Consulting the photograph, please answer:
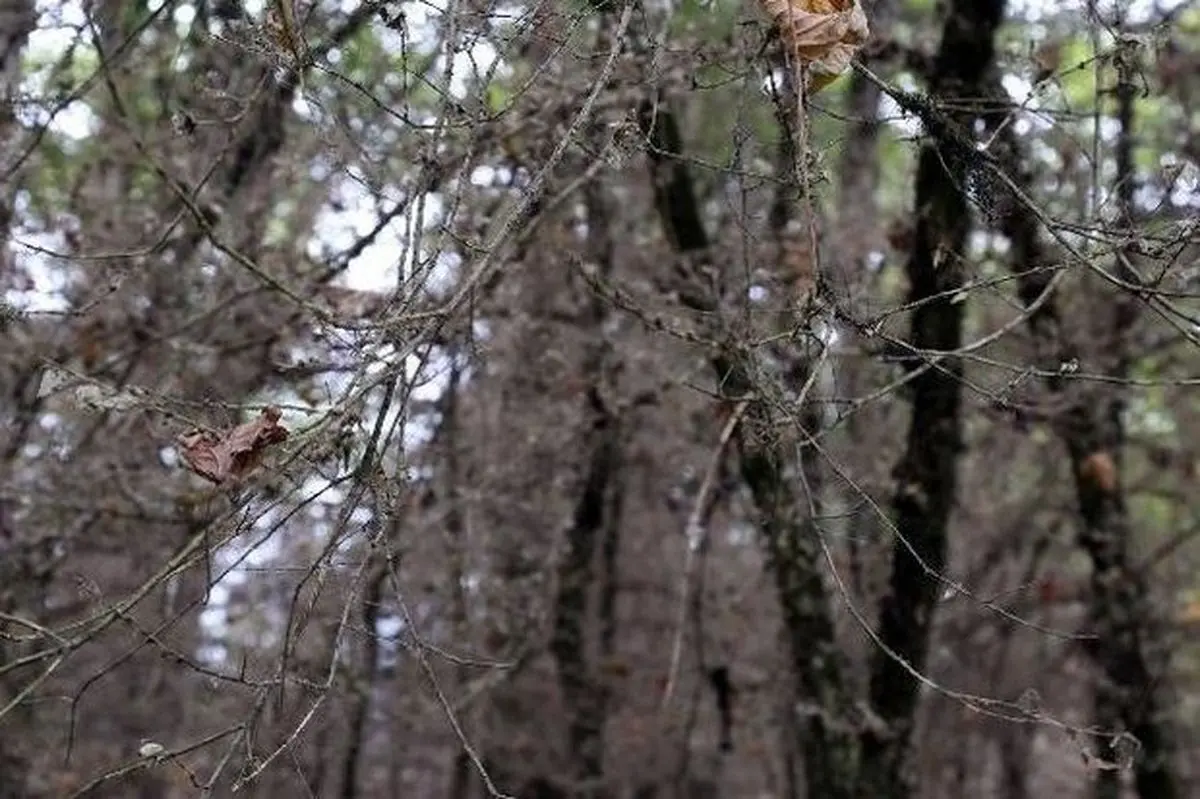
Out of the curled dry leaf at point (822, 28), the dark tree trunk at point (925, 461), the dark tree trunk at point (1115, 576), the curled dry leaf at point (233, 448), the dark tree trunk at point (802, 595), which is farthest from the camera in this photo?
the dark tree trunk at point (1115, 576)

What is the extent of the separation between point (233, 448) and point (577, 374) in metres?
3.70

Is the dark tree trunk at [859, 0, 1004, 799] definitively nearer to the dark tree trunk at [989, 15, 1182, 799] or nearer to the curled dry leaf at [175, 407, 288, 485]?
the dark tree trunk at [989, 15, 1182, 799]

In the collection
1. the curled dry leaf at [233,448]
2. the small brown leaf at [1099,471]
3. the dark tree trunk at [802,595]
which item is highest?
the small brown leaf at [1099,471]

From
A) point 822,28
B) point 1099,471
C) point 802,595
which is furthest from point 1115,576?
point 822,28

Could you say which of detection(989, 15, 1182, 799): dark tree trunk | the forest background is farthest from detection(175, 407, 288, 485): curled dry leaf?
detection(989, 15, 1182, 799): dark tree trunk

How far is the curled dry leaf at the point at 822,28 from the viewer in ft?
9.42

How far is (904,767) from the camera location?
236 inches

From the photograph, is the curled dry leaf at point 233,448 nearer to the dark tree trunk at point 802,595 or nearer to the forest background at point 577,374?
the forest background at point 577,374

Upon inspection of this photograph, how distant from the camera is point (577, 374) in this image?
6.42 m

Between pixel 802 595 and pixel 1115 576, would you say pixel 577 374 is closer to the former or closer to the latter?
pixel 802 595

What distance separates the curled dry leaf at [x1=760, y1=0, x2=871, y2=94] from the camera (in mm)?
2871

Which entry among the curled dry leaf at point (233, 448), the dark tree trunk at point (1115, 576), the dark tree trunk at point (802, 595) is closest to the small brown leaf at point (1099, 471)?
the dark tree trunk at point (1115, 576)

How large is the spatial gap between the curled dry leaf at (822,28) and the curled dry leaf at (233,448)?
1.09 m

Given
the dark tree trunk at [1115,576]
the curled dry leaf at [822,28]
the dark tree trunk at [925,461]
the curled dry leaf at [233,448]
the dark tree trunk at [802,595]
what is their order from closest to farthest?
1. the curled dry leaf at [233,448]
2. the curled dry leaf at [822,28]
3. the dark tree trunk at [925,461]
4. the dark tree trunk at [802,595]
5. the dark tree trunk at [1115,576]
